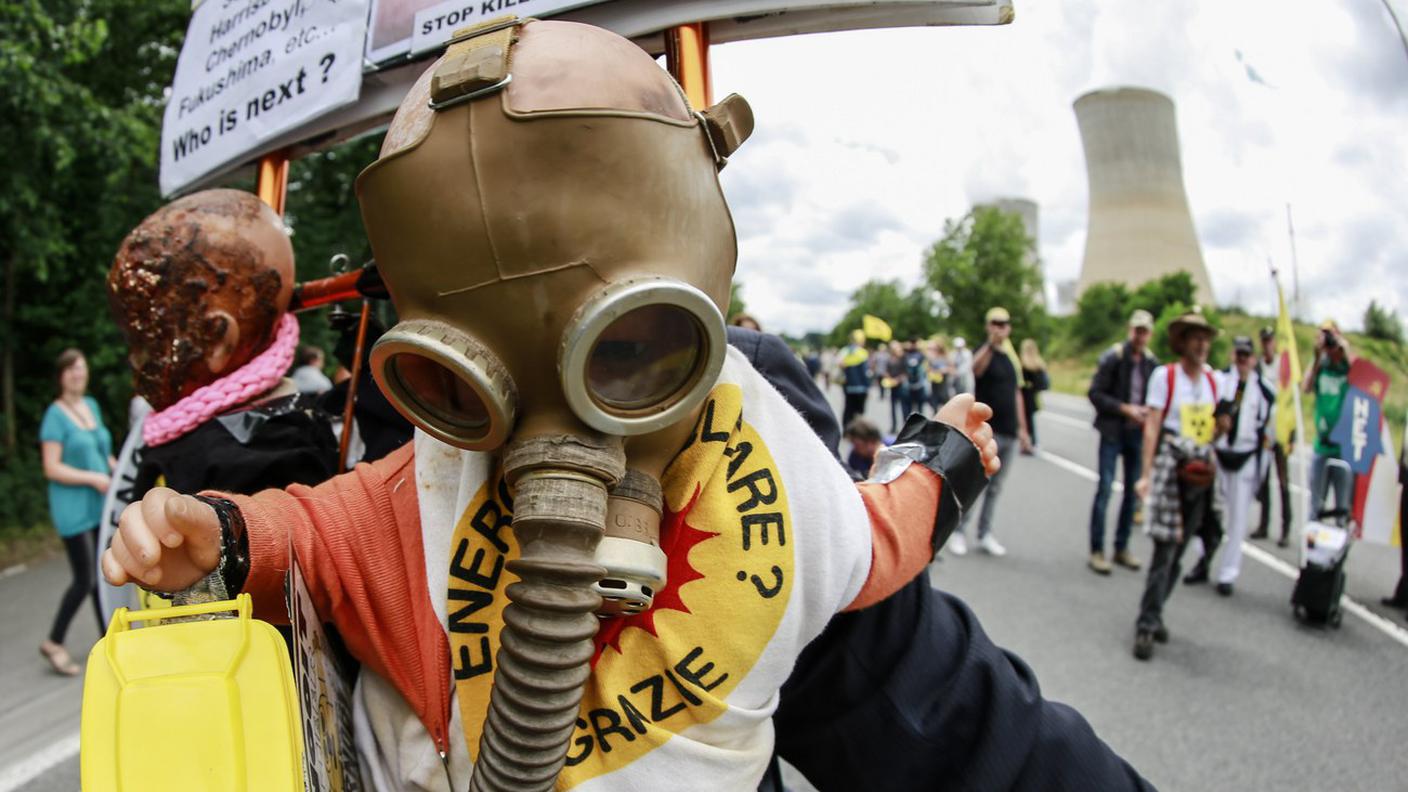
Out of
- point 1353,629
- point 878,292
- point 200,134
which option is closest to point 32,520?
point 200,134

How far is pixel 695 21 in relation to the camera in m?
1.26

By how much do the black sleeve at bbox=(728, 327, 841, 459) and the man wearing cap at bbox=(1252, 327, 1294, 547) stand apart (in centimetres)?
630

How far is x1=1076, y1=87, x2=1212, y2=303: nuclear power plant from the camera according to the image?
33688 millimetres

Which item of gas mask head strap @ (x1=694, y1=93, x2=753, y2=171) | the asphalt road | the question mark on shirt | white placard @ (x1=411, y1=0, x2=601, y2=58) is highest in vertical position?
white placard @ (x1=411, y1=0, x2=601, y2=58)

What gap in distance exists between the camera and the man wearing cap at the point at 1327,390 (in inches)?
217

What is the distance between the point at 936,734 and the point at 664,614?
47cm

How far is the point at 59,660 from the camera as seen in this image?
4461mm

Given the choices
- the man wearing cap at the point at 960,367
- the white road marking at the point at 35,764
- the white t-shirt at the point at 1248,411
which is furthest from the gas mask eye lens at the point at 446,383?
the man wearing cap at the point at 960,367

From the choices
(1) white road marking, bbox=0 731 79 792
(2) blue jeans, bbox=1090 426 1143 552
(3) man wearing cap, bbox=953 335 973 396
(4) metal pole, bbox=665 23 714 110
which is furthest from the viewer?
(3) man wearing cap, bbox=953 335 973 396

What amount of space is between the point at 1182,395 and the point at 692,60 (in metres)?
4.48

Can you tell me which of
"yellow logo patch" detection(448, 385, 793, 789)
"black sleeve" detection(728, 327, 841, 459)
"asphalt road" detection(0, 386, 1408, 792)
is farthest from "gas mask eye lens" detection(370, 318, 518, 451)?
"asphalt road" detection(0, 386, 1408, 792)

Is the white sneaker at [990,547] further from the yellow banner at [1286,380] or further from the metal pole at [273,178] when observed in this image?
the metal pole at [273,178]

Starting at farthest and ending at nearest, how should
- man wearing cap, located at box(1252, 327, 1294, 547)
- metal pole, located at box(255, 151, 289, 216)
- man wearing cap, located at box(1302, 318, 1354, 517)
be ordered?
man wearing cap, located at box(1252, 327, 1294, 547), man wearing cap, located at box(1302, 318, 1354, 517), metal pole, located at box(255, 151, 289, 216)

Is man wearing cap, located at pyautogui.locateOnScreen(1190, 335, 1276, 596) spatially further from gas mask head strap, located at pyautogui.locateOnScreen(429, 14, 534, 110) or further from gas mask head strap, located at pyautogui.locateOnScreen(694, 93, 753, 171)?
gas mask head strap, located at pyautogui.locateOnScreen(429, 14, 534, 110)
